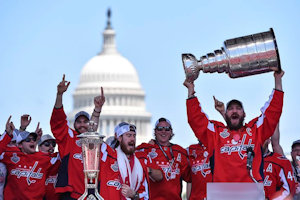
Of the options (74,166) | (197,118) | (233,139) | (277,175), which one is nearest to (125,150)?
(74,166)

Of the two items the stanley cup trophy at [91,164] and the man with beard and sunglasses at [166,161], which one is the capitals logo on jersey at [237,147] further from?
the man with beard and sunglasses at [166,161]

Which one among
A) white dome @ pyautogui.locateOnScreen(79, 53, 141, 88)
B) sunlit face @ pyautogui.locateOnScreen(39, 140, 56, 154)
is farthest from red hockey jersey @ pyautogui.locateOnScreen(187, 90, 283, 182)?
white dome @ pyautogui.locateOnScreen(79, 53, 141, 88)

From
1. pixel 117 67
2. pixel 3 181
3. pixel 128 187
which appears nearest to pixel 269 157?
pixel 128 187

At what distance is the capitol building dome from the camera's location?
176750 mm

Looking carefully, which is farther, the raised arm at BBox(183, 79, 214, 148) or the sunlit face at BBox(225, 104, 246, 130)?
the raised arm at BBox(183, 79, 214, 148)

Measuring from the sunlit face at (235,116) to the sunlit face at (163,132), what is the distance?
3.05 metres

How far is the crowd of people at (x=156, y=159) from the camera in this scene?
16.2 m

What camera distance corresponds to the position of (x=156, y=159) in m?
19.7

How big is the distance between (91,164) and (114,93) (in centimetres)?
16871

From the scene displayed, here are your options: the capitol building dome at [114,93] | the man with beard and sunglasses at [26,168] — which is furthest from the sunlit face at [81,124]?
the capitol building dome at [114,93]

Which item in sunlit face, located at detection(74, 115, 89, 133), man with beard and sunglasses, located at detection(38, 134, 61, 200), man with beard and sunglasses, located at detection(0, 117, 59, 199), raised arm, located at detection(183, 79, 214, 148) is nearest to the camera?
raised arm, located at detection(183, 79, 214, 148)

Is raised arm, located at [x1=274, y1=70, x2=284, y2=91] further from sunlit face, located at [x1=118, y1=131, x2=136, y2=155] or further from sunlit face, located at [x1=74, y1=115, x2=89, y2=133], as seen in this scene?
sunlit face, located at [x1=74, y1=115, x2=89, y2=133]

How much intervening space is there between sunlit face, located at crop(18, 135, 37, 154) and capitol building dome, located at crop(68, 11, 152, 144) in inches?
5951

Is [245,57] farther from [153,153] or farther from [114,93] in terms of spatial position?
[114,93]
